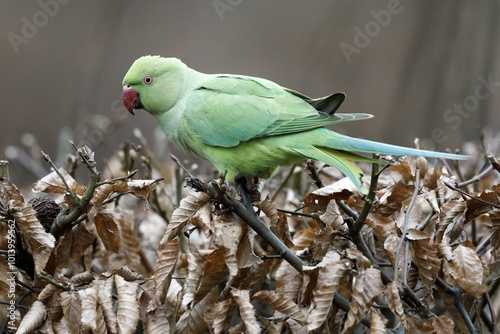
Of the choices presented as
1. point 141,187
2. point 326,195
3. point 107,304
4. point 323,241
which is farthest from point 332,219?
point 107,304

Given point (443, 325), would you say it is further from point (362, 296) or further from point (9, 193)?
point (9, 193)

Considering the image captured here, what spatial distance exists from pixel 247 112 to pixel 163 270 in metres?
1.15

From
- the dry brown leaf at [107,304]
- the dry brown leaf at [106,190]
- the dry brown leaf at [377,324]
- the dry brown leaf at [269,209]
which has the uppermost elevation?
the dry brown leaf at [106,190]

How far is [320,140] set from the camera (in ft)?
9.50

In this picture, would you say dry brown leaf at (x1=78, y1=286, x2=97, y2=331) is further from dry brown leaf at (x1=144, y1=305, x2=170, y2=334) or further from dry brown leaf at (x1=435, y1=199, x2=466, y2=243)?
dry brown leaf at (x1=435, y1=199, x2=466, y2=243)

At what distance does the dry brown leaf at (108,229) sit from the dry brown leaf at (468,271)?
44.7 inches

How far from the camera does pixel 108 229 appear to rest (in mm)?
2355

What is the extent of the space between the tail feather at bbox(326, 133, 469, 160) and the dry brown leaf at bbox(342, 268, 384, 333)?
0.62 m

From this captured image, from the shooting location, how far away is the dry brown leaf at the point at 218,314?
2.10m

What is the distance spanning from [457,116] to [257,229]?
181 inches

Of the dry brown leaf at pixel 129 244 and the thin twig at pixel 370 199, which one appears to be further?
the dry brown leaf at pixel 129 244

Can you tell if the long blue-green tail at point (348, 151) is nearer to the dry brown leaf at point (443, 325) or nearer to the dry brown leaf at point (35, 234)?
the dry brown leaf at point (443, 325)

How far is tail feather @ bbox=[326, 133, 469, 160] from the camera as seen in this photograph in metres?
2.40

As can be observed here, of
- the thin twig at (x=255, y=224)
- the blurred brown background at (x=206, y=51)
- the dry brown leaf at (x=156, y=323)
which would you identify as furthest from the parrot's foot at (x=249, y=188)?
the blurred brown background at (x=206, y=51)
